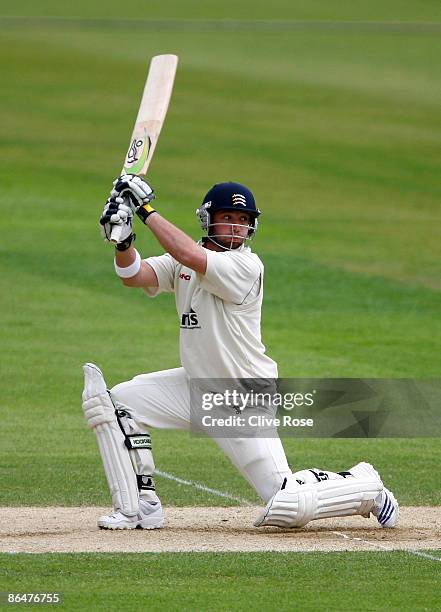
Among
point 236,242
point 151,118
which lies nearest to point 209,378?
point 236,242

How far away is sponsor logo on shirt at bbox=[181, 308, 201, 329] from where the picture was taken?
7656 millimetres

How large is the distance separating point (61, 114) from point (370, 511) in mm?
25727

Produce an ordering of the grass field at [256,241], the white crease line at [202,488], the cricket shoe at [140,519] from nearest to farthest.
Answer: the grass field at [256,241], the cricket shoe at [140,519], the white crease line at [202,488]

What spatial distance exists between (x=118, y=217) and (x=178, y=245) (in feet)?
1.17

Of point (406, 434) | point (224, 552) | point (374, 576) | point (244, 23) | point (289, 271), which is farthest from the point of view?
point (244, 23)

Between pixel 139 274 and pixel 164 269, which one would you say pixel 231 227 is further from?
pixel 139 274

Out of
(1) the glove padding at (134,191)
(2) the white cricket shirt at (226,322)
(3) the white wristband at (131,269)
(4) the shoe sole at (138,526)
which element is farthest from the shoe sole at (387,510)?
(1) the glove padding at (134,191)

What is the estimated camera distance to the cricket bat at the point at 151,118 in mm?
8234

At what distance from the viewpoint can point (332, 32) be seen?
4022 cm

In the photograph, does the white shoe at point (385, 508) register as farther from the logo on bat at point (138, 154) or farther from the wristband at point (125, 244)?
the logo on bat at point (138, 154)

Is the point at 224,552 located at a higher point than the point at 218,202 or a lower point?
lower

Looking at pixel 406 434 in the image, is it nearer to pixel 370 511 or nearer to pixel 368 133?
pixel 370 511

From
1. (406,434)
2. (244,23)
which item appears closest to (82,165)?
(244,23)

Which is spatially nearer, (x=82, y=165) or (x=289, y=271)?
(x=289, y=271)
